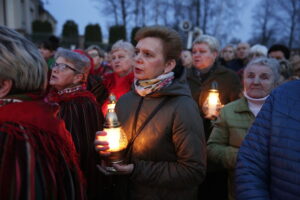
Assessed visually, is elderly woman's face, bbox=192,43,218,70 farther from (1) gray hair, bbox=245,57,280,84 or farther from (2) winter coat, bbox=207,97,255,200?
(2) winter coat, bbox=207,97,255,200

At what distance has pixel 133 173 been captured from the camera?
199 cm

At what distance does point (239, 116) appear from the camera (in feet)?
8.53

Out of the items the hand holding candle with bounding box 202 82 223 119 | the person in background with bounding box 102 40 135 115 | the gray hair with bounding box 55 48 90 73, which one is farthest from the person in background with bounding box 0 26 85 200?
the person in background with bounding box 102 40 135 115

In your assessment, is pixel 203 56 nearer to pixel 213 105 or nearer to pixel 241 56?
pixel 213 105

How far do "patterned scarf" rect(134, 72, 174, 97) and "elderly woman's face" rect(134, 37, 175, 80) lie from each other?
0.06 metres

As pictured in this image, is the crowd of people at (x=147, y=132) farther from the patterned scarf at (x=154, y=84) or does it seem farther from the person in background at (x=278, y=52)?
the person in background at (x=278, y=52)

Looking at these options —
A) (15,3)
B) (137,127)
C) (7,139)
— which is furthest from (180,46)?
(15,3)

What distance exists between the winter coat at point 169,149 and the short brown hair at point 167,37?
0.89 ft

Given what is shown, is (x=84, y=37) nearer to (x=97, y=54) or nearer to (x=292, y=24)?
(x=97, y=54)

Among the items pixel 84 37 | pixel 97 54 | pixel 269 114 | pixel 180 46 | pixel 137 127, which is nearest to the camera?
pixel 269 114

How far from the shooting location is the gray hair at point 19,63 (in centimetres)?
137

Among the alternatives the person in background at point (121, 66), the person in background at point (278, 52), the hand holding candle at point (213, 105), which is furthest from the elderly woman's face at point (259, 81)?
the person in background at point (278, 52)

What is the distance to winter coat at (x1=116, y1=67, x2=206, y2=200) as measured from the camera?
199 centimetres

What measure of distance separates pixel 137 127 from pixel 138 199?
1.85 ft
